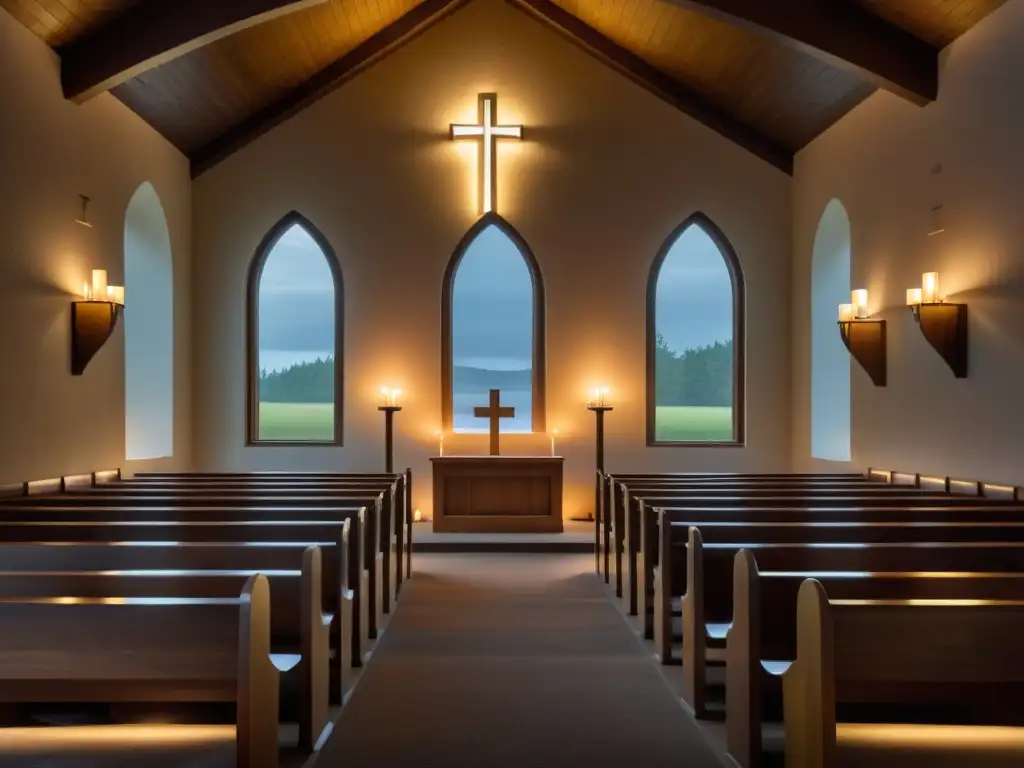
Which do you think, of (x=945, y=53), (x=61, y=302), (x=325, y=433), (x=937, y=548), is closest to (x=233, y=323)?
(x=325, y=433)

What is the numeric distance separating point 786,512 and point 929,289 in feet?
7.15

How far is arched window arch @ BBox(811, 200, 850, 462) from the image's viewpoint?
809 centimetres

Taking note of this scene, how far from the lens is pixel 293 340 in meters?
9.09

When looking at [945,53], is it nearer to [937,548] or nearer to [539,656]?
[937,548]

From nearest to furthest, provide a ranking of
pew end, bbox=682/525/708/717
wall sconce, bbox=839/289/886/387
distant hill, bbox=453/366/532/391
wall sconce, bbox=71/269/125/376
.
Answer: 1. pew end, bbox=682/525/708/717
2. wall sconce, bbox=71/269/125/376
3. wall sconce, bbox=839/289/886/387
4. distant hill, bbox=453/366/532/391

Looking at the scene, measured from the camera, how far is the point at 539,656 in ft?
13.3

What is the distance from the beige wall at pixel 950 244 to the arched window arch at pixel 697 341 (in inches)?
62.7

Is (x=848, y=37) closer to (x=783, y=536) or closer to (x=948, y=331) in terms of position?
(x=948, y=331)

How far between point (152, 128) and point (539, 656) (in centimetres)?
569

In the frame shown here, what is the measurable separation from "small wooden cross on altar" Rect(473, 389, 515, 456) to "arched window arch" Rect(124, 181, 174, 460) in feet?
8.91

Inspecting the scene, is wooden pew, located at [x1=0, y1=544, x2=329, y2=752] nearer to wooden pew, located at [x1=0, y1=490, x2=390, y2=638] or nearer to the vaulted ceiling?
wooden pew, located at [x1=0, y1=490, x2=390, y2=638]

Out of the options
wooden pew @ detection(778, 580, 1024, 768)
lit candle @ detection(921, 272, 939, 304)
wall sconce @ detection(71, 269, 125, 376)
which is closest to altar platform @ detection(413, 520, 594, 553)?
wall sconce @ detection(71, 269, 125, 376)

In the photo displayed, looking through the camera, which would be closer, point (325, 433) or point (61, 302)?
point (61, 302)

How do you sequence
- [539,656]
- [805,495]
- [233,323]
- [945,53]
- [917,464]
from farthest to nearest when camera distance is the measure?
[233,323] < [917,464] < [945,53] < [805,495] < [539,656]
